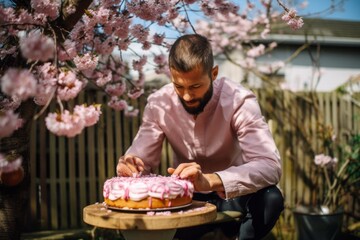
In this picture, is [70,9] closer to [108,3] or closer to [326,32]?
[108,3]

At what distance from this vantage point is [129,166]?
273 cm

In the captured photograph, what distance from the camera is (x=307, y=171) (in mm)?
5652

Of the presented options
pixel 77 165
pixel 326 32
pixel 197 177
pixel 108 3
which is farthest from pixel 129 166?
pixel 326 32

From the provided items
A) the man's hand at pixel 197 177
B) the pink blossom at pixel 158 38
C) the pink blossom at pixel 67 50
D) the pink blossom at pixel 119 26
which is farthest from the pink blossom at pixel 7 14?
the pink blossom at pixel 158 38

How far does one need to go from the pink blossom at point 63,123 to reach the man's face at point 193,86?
102 cm

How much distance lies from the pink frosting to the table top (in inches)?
3.7

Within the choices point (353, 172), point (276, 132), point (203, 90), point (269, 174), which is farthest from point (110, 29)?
point (353, 172)

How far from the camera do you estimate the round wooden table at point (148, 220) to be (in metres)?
2.08

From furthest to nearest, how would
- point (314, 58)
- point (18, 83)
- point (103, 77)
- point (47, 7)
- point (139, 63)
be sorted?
point (314, 58)
point (139, 63)
point (103, 77)
point (47, 7)
point (18, 83)

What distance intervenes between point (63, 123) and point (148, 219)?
638 millimetres

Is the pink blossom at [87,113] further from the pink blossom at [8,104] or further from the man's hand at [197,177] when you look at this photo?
the pink blossom at [8,104]

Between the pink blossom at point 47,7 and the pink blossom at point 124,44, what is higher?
the pink blossom at point 47,7

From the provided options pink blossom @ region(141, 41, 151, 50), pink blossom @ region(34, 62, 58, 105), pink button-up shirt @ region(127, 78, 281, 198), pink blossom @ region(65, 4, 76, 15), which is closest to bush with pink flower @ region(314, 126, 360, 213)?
pink button-up shirt @ region(127, 78, 281, 198)

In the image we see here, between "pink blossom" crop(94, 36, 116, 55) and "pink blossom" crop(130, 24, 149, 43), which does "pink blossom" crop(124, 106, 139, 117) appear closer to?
"pink blossom" crop(94, 36, 116, 55)
